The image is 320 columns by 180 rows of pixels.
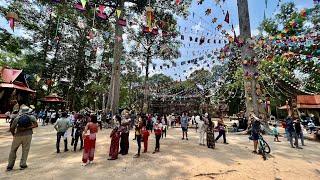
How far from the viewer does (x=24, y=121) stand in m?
7.94

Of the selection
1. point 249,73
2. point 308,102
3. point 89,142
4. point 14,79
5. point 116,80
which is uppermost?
point 14,79

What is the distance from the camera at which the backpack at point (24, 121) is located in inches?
311

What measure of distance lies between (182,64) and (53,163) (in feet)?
43.5

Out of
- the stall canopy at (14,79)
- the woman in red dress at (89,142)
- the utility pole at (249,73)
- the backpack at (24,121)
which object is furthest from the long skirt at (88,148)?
the stall canopy at (14,79)

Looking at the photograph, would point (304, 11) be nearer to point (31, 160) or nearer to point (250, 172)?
point (250, 172)

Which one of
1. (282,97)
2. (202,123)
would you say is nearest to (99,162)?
(202,123)

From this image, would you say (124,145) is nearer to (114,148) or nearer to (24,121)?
(114,148)

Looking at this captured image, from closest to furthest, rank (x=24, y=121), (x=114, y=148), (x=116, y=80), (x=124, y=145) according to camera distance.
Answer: (x=24, y=121) → (x=114, y=148) → (x=124, y=145) → (x=116, y=80)

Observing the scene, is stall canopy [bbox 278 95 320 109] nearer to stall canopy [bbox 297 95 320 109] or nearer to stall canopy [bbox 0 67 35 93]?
stall canopy [bbox 297 95 320 109]

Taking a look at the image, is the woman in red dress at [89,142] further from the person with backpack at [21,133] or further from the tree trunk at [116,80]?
the tree trunk at [116,80]

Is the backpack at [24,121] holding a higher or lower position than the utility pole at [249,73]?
lower

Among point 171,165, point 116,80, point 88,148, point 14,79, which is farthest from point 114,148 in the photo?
point 14,79

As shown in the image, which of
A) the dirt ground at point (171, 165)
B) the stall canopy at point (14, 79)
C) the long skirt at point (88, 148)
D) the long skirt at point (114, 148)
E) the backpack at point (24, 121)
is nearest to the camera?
the dirt ground at point (171, 165)

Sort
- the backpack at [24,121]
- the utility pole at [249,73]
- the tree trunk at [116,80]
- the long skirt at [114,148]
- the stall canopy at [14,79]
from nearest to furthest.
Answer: the backpack at [24,121], the long skirt at [114,148], the utility pole at [249,73], the tree trunk at [116,80], the stall canopy at [14,79]
